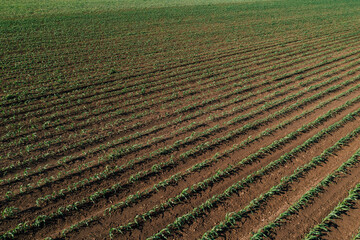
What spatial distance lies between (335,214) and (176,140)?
6116mm

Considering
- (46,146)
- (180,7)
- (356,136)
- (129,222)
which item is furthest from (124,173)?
(180,7)

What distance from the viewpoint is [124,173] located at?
810cm

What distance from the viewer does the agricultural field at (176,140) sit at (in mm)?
6703

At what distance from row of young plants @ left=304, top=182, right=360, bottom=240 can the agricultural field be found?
59mm

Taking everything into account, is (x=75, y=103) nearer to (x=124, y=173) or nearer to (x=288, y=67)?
(x=124, y=173)

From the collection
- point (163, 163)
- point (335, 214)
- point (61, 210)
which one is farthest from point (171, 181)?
point (335, 214)

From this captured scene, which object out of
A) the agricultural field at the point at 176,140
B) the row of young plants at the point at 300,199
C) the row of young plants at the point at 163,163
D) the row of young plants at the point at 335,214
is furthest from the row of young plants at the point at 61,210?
the row of young plants at the point at 335,214

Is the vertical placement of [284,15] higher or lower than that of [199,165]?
higher

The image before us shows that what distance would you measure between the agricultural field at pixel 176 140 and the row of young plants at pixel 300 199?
0.04m

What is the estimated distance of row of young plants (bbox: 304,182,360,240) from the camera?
20.9 ft

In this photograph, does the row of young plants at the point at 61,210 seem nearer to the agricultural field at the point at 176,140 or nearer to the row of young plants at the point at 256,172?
the agricultural field at the point at 176,140

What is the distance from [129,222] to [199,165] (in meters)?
3.18

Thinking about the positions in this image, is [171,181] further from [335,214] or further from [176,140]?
[335,214]

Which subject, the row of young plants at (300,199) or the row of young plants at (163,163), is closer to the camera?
the row of young plants at (300,199)
